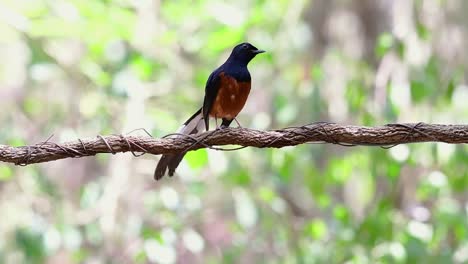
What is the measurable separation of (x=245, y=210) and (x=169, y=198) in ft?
1.40

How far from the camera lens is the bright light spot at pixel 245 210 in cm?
418

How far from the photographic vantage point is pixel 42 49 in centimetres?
447

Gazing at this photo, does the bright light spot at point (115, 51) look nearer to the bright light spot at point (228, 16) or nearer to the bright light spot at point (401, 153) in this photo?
the bright light spot at point (228, 16)

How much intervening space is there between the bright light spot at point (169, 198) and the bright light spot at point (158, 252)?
0.24 metres

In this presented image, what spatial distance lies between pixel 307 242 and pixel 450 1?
204 cm

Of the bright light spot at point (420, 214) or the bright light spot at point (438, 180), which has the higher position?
the bright light spot at point (438, 180)

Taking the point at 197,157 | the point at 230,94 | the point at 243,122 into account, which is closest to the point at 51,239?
the point at 197,157

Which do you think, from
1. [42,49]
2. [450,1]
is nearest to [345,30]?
[450,1]

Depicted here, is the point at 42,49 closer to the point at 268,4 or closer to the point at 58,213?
the point at 58,213

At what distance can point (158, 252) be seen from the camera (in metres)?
3.98

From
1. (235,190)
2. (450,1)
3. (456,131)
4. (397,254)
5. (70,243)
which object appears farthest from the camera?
(450,1)

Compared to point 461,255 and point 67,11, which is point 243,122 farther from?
point 461,255

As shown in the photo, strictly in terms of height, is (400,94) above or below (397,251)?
above

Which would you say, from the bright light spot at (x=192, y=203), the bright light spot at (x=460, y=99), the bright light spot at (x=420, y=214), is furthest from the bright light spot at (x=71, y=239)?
the bright light spot at (x=460, y=99)
